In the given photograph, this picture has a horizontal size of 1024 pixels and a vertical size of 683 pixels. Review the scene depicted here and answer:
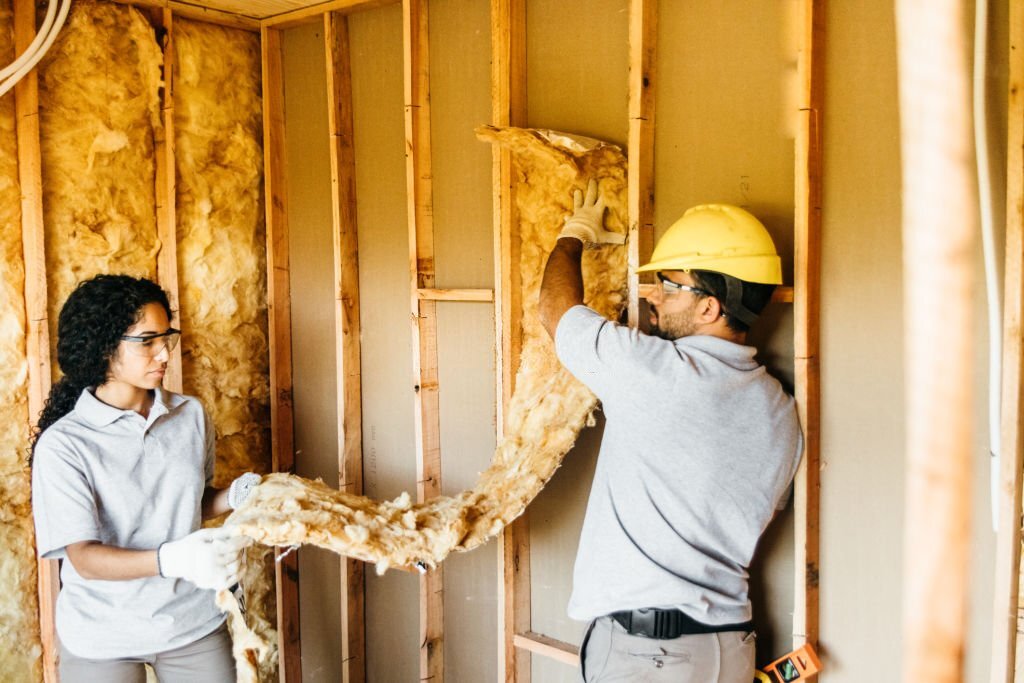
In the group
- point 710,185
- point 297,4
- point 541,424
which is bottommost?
point 541,424

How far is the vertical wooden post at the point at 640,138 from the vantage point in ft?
7.07

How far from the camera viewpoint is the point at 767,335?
2.09 meters

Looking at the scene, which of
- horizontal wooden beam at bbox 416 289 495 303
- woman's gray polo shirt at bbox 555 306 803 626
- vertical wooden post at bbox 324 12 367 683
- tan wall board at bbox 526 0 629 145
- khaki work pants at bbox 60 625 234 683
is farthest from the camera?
vertical wooden post at bbox 324 12 367 683

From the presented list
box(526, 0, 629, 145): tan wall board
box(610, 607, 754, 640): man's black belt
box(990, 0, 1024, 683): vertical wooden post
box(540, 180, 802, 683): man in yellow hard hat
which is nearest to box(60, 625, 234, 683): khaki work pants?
box(540, 180, 802, 683): man in yellow hard hat

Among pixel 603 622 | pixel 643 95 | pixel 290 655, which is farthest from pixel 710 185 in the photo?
pixel 290 655

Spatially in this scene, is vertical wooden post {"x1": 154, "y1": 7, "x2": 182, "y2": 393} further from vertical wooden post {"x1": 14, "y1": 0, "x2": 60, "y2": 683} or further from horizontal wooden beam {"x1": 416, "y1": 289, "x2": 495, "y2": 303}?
horizontal wooden beam {"x1": 416, "y1": 289, "x2": 495, "y2": 303}

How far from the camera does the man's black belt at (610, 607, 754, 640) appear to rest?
182 cm

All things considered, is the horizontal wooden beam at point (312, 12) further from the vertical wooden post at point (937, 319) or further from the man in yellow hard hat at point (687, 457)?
the vertical wooden post at point (937, 319)

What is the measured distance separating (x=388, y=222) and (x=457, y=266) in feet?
1.24

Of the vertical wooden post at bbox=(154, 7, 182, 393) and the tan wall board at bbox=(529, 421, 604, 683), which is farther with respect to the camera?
the vertical wooden post at bbox=(154, 7, 182, 393)

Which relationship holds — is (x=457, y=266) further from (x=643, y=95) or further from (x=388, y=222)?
(x=643, y=95)

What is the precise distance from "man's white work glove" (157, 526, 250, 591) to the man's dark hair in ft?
4.03

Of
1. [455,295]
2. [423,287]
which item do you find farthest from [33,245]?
[455,295]

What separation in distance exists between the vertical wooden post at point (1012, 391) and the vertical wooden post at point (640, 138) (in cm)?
83
